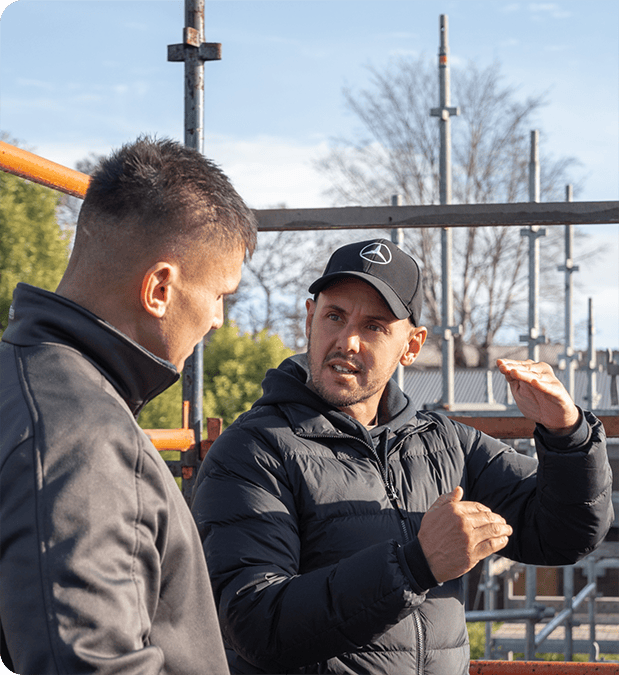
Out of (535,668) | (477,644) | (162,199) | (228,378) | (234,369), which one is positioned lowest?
(477,644)

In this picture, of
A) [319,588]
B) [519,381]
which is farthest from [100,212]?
[519,381]

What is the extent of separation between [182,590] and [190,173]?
1.82ft

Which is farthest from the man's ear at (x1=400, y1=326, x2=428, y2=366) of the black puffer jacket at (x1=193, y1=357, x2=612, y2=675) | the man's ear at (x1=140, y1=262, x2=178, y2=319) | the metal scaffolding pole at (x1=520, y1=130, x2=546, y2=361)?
the metal scaffolding pole at (x1=520, y1=130, x2=546, y2=361)

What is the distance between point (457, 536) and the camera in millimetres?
1485

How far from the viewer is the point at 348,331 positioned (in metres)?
2.01

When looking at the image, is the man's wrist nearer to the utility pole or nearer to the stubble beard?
the stubble beard

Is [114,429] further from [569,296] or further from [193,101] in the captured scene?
[569,296]

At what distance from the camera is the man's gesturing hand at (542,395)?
1.86m

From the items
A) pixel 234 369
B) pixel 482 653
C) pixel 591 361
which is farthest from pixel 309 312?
pixel 482 653

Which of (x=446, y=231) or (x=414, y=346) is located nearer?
(x=414, y=346)

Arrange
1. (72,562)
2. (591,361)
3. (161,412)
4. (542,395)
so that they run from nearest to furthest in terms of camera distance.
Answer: (72,562)
(542,395)
(161,412)
(591,361)

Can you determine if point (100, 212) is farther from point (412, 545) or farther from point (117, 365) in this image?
point (412, 545)

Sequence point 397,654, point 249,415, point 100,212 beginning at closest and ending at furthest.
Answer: point 100,212
point 397,654
point 249,415

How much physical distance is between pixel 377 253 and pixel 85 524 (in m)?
1.37
